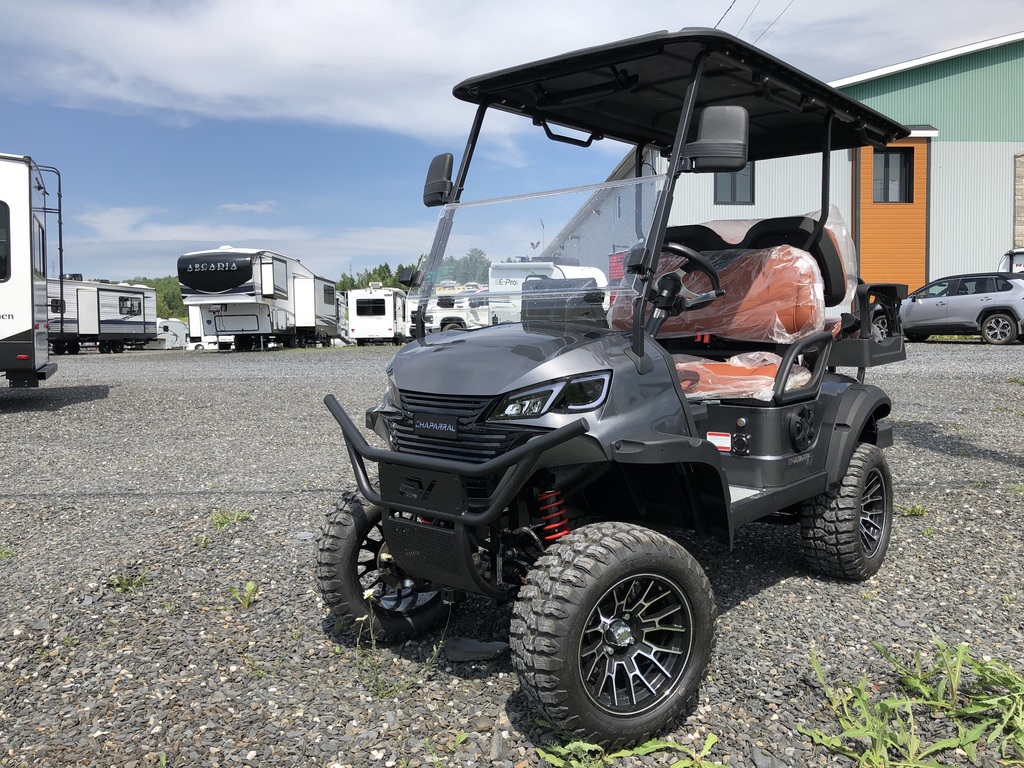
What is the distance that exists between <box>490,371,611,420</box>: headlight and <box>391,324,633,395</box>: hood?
0.10 ft

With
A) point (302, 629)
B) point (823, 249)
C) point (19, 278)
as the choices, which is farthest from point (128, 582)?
point (19, 278)

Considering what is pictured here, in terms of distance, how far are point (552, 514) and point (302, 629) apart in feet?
4.69

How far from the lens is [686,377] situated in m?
3.75

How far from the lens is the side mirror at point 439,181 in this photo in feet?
13.2

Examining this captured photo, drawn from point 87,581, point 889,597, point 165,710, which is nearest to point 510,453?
point 165,710

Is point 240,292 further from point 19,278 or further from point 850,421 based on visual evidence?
point 850,421

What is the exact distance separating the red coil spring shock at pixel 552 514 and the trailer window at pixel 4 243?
1050 cm

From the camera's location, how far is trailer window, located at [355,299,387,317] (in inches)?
1375

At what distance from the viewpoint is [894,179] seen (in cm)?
2645

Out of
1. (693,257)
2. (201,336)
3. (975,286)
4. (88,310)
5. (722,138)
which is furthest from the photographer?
(88,310)

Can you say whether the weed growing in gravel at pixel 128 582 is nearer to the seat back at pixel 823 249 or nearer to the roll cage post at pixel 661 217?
the roll cage post at pixel 661 217

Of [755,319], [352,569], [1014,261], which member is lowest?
[352,569]

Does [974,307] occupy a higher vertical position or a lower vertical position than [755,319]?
higher

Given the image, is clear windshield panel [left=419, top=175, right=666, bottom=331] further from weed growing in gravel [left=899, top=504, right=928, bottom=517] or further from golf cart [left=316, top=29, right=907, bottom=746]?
weed growing in gravel [left=899, top=504, right=928, bottom=517]
